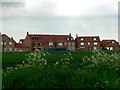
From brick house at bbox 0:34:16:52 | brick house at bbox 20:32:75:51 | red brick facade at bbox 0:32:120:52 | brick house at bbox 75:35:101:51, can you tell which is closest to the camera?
brick house at bbox 0:34:16:52

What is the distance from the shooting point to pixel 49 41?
121938mm

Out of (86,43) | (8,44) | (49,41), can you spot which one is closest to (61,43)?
(49,41)

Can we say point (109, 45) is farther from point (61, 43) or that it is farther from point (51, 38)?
point (51, 38)

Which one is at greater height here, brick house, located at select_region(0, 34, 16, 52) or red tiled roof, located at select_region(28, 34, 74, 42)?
red tiled roof, located at select_region(28, 34, 74, 42)

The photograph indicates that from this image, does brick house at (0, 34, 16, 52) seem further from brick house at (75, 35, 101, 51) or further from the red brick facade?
brick house at (75, 35, 101, 51)

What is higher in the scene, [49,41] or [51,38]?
[51,38]

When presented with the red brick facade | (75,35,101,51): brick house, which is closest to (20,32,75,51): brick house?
the red brick facade

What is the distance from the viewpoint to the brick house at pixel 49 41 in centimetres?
12012

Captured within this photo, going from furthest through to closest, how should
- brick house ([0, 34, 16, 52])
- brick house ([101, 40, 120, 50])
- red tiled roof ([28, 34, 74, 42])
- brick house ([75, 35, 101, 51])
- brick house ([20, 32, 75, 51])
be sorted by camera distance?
brick house ([75, 35, 101, 51]), brick house ([101, 40, 120, 50]), red tiled roof ([28, 34, 74, 42]), brick house ([20, 32, 75, 51]), brick house ([0, 34, 16, 52])

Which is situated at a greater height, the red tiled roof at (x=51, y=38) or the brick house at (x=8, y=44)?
the red tiled roof at (x=51, y=38)

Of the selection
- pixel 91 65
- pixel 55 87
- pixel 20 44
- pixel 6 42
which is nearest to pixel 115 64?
pixel 91 65

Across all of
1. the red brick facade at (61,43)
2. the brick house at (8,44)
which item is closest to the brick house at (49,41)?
the red brick facade at (61,43)

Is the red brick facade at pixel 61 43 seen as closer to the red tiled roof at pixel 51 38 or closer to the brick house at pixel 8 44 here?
the red tiled roof at pixel 51 38

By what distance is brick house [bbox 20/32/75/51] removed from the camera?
120125 millimetres
